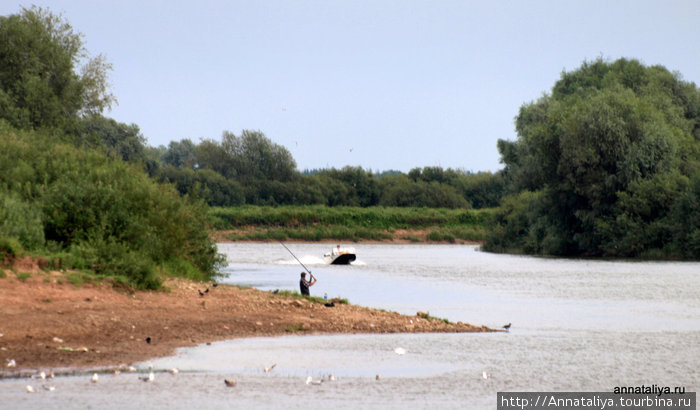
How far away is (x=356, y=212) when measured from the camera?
4077 inches

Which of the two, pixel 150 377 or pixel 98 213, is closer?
pixel 150 377

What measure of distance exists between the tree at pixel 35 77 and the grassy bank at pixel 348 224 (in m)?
42.9

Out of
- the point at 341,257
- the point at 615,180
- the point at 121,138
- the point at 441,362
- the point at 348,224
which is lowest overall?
the point at 441,362

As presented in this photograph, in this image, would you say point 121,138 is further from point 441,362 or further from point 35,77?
point 441,362

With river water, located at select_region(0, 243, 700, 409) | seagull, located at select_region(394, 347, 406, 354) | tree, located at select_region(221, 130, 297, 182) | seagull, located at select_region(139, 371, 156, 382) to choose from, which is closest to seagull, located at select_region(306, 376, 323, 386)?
river water, located at select_region(0, 243, 700, 409)

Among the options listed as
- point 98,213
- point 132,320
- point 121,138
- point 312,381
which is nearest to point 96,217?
point 98,213

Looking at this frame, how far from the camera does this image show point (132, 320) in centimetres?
1869

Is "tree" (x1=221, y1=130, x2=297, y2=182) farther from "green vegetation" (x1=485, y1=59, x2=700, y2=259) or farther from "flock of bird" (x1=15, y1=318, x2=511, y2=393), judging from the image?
"flock of bird" (x1=15, y1=318, x2=511, y2=393)

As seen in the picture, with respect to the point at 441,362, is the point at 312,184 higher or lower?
higher

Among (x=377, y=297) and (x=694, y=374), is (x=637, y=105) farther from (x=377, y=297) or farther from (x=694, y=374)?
(x=694, y=374)

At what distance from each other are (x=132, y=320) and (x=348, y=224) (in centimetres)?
8304

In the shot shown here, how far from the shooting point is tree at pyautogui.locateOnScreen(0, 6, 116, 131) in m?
49.7

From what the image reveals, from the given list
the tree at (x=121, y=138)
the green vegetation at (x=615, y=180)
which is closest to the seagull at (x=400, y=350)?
the green vegetation at (x=615, y=180)

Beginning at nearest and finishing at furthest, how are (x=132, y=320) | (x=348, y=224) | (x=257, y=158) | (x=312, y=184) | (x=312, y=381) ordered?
(x=312, y=381), (x=132, y=320), (x=348, y=224), (x=312, y=184), (x=257, y=158)
